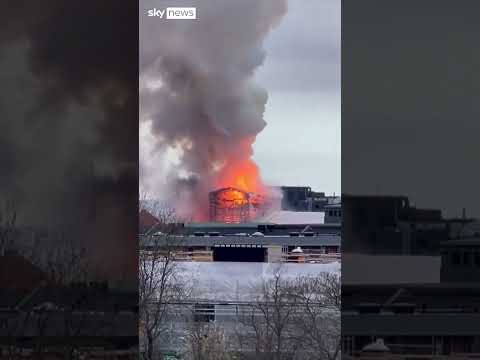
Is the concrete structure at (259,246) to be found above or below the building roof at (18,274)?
above

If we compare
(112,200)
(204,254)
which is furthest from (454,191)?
(112,200)

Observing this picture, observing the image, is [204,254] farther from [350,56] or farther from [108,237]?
[350,56]

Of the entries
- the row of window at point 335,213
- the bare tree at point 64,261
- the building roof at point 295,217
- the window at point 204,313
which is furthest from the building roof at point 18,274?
the row of window at point 335,213

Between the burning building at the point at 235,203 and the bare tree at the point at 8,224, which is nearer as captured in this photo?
the burning building at the point at 235,203

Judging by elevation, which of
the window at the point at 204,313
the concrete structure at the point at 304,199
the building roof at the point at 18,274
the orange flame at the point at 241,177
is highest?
the orange flame at the point at 241,177

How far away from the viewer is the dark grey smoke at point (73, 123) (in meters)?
7.22

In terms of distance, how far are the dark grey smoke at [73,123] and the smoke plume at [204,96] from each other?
12 centimetres

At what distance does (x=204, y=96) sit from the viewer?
7.24m

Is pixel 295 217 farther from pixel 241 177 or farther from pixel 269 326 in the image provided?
pixel 269 326

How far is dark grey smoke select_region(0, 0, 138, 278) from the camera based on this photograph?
23.7 ft

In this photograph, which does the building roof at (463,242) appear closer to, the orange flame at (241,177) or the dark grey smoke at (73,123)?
the orange flame at (241,177)

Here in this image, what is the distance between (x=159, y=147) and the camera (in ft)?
23.7

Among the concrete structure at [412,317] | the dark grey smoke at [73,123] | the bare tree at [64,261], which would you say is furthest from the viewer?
the bare tree at [64,261]

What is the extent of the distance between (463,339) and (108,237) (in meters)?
1.97
